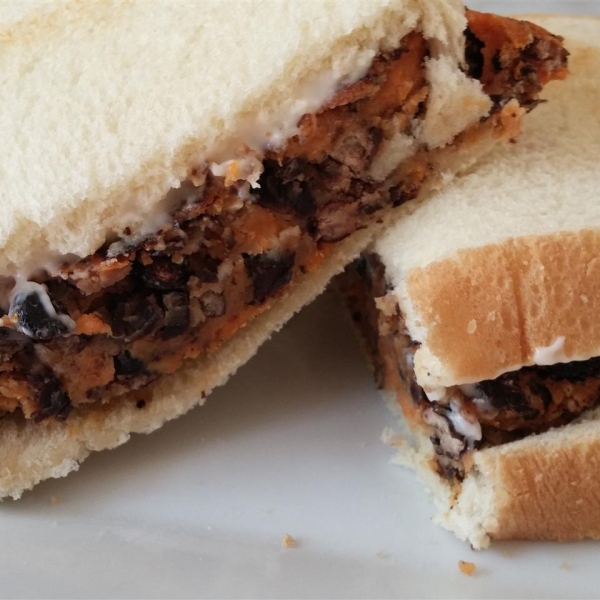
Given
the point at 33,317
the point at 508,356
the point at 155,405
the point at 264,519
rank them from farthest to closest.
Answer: the point at 155,405 → the point at 264,519 → the point at 33,317 → the point at 508,356

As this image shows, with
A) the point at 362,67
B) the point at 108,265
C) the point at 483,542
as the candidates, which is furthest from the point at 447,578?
the point at 362,67

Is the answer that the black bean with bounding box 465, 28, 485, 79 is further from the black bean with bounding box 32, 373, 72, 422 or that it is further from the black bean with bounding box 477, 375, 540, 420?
the black bean with bounding box 32, 373, 72, 422

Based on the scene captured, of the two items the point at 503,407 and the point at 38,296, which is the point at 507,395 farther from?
the point at 38,296

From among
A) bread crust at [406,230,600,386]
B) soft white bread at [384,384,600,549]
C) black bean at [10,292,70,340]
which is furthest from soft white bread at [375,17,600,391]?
black bean at [10,292,70,340]

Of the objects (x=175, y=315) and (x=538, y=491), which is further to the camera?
(x=175, y=315)

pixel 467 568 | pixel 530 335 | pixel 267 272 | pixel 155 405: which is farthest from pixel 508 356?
pixel 155 405

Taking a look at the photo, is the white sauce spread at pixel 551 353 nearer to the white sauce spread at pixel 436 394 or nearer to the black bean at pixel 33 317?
the white sauce spread at pixel 436 394
